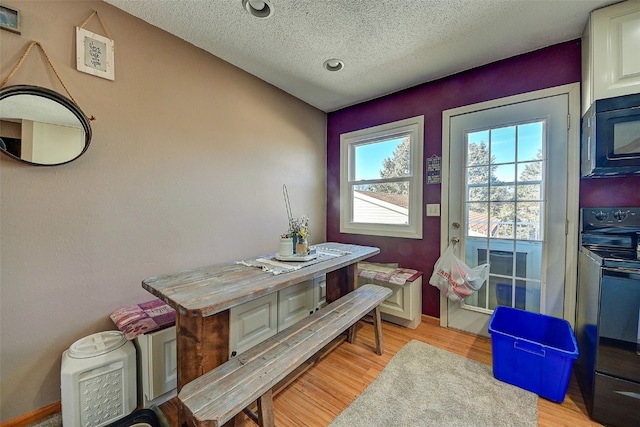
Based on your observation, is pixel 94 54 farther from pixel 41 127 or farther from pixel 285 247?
pixel 285 247

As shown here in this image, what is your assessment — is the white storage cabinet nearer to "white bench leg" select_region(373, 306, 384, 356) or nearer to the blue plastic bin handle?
"white bench leg" select_region(373, 306, 384, 356)

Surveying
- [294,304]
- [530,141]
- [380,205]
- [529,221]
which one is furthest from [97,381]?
[530,141]

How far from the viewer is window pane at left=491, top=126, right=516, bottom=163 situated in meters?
2.12

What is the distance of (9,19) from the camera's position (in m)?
1.26

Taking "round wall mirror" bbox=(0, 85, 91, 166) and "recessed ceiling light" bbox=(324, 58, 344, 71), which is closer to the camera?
"round wall mirror" bbox=(0, 85, 91, 166)

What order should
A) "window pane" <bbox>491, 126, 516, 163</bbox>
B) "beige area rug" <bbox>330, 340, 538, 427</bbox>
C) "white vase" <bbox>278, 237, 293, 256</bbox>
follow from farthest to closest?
"window pane" <bbox>491, 126, 516, 163</bbox> < "white vase" <bbox>278, 237, 293, 256</bbox> < "beige area rug" <bbox>330, 340, 538, 427</bbox>

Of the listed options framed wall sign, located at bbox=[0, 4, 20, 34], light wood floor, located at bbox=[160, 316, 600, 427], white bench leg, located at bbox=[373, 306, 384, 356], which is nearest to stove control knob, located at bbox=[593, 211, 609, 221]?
light wood floor, located at bbox=[160, 316, 600, 427]

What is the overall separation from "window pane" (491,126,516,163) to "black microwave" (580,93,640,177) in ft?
1.76

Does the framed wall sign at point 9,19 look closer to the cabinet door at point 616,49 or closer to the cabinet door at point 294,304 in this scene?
the cabinet door at point 294,304

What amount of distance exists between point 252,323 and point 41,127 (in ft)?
5.70

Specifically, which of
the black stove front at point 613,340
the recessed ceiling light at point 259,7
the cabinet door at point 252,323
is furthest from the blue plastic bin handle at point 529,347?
the recessed ceiling light at point 259,7

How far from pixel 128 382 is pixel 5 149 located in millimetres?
1372

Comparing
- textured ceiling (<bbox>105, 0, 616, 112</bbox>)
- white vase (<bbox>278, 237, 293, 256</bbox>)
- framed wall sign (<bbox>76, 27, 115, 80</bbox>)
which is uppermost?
textured ceiling (<bbox>105, 0, 616, 112</bbox>)

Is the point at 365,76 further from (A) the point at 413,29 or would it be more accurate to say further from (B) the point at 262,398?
(B) the point at 262,398
